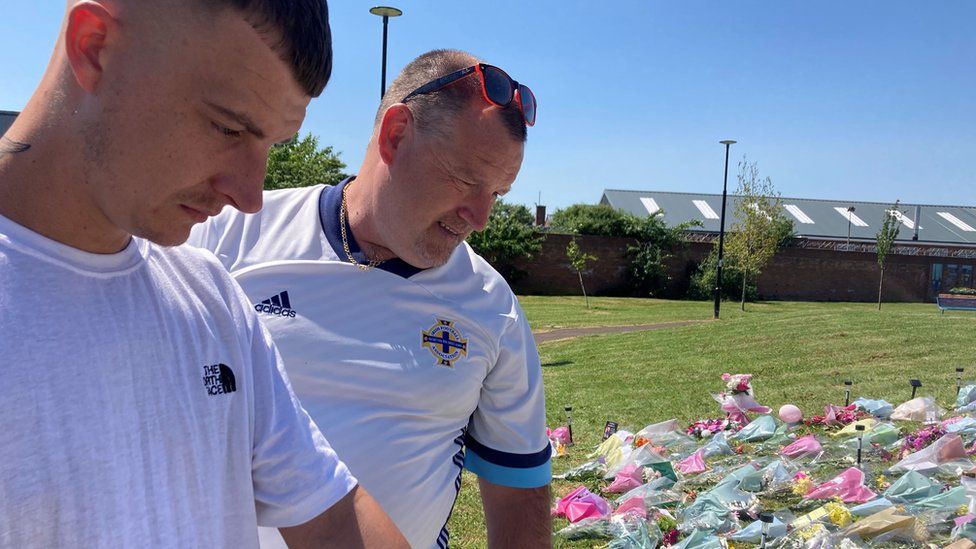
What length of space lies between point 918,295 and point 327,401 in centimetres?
4256

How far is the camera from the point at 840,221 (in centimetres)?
4712

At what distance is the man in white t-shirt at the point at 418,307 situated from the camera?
5.84 ft

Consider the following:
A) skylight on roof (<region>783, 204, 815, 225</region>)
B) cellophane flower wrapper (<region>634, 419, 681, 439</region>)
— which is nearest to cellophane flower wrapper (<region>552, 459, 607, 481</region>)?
cellophane flower wrapper (<region>634, 419, 681, 439</region>)

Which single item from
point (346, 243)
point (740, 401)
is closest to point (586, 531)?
point (740, 401)

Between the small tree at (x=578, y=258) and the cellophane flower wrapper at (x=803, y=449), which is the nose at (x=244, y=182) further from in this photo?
the small tree at (x=578, y=258)

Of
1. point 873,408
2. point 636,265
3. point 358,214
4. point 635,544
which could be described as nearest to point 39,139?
point 358,214

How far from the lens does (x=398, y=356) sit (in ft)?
6.00

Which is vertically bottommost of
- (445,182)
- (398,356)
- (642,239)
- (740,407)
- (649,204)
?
(740,407)

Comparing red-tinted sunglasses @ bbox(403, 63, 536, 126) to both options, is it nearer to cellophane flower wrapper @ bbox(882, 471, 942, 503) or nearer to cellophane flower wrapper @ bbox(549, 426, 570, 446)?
cellophane flower wrapper @ bbox(882, 471, 942, 503)

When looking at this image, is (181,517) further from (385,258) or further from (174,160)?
(385,258)

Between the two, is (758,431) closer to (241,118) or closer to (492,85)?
(492,85)

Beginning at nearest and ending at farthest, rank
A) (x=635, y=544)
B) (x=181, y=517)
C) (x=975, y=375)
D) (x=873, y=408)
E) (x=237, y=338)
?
(x=181, y=517)
(x=237, y=338)
(x=635, y=544)
(x=873, y=408)
(x=975, y=375)

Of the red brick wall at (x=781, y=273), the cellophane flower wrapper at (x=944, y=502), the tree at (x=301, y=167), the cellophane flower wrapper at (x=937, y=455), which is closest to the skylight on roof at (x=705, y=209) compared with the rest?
the red brick wall at (x=781, y=273)

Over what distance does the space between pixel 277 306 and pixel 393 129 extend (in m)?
0.58
